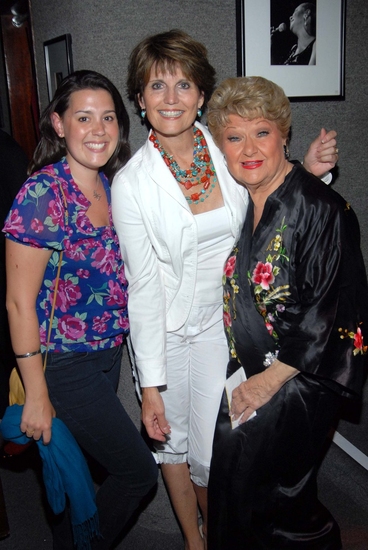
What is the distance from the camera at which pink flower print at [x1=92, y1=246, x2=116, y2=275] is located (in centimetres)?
173

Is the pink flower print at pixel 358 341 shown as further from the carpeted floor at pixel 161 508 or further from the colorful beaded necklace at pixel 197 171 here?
the carpeted floor at pixel 161 508

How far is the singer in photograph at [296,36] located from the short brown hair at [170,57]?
1.53 feet

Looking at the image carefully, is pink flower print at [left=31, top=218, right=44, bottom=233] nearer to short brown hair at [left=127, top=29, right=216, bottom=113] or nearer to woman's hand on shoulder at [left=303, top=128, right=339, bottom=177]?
short brown hair at [left=127, top=29, right=216, bottom=113]

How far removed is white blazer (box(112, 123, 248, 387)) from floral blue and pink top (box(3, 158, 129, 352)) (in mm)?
68

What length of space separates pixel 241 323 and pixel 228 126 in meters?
0.64

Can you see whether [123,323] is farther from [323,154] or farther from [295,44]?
[295,44]

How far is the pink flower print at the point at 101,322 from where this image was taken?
178 cm

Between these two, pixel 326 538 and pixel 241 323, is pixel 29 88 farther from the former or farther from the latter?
pixel 326 538

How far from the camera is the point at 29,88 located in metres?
4.18

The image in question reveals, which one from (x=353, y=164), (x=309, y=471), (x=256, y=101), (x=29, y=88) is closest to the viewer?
(x=256, y=101)

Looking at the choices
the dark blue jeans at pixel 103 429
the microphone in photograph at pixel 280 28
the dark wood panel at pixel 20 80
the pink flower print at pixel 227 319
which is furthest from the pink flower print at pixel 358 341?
the dark wood panel at pixel 20 80

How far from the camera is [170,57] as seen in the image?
69.2 inches

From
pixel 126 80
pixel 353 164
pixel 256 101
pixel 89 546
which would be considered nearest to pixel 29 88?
pixel 126 80

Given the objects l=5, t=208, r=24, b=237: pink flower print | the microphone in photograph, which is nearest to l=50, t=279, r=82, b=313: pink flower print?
l=5, t=208, r=24, b=237: pink flower print
